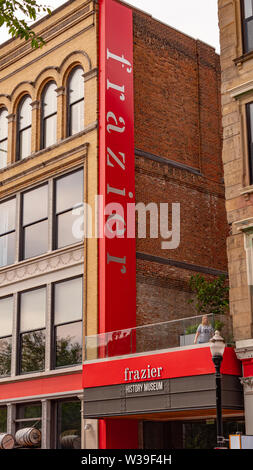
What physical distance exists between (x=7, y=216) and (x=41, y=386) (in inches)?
317

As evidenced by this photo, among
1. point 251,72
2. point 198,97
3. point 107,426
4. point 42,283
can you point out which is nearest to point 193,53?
point 198,97

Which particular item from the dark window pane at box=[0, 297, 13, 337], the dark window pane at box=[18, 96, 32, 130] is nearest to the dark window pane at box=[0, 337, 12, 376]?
the dark window pane at box=[0, 297, 13, 337]

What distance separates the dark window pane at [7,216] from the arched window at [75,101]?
445cm

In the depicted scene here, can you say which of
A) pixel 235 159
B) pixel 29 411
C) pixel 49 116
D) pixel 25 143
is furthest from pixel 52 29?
pixel 29 411

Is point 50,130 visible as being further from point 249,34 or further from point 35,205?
point 249,34

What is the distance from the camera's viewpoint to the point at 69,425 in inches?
927

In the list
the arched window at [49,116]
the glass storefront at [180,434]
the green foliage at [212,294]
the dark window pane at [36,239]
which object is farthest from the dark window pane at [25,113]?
the glass storefront at [180,434]

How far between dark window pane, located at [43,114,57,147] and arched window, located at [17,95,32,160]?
1.11 meters

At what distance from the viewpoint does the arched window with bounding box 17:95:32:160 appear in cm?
2894

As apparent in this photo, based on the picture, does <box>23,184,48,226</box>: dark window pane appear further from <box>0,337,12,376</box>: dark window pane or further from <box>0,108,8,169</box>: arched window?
<box>0,337,12,376</box>: dark window pane

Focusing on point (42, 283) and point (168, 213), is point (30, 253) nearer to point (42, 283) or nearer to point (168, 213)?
point (42, 283)

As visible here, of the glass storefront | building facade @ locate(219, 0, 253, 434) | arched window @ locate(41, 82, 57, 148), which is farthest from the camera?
arched window @ locate(41, 82, 57, 148)

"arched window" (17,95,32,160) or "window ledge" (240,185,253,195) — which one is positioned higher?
"arched window" (17,95,32,160)

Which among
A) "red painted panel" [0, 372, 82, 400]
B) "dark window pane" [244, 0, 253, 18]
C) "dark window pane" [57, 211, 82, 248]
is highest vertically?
"dark window pane" [244, 0, 253, 18]
